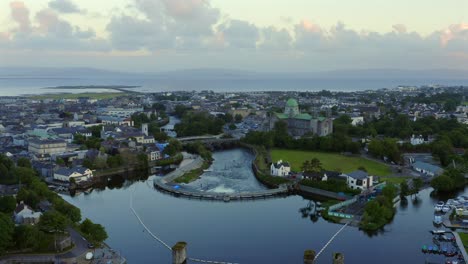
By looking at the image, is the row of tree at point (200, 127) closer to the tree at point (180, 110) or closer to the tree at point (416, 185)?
the tree at point (180, 110)

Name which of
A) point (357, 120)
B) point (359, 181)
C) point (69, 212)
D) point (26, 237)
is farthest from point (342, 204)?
point (357, 120)

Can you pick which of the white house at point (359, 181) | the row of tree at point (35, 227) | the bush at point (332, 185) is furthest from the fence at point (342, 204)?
the row of tree at point (35, 227)

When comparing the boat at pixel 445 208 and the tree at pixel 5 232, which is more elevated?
the tree at pixel 5 232

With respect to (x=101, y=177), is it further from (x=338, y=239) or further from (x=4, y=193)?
(x=338, y=239)

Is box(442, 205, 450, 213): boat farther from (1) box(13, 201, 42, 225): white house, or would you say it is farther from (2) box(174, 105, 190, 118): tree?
(2) box(174, 105, 190, 118): tree

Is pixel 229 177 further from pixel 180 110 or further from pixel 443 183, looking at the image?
pixel 180 110

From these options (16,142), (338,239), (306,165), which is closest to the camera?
(338,239)

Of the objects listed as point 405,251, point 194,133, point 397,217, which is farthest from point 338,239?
point 194,133
